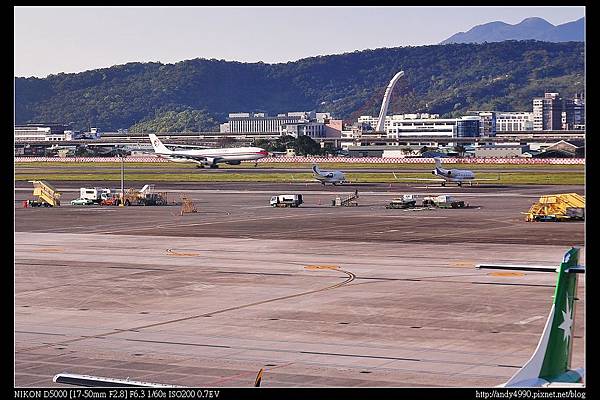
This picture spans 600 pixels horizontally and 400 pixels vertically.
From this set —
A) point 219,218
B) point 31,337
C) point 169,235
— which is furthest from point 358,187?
point 31,337

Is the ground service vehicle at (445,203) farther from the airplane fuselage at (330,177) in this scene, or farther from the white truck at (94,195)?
the airplane fuselage at (330,177)

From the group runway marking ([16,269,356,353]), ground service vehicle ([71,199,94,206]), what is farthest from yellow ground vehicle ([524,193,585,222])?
ground service vehicle ([71,199,94,206])

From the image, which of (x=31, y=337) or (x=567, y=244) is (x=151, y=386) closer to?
(x=31, y=337)

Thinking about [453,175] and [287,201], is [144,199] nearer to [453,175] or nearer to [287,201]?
[287,201]

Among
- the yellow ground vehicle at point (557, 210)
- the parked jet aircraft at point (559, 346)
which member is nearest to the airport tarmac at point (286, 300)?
the yellow ground vehicle at point (557, 210)

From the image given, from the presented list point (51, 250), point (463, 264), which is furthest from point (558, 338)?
point (51, 250)

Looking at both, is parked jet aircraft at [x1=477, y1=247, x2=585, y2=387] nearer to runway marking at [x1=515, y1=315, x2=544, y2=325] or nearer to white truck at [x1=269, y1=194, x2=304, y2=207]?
runway marking at [x1=515, y1=315, x2=544, y2=325]
